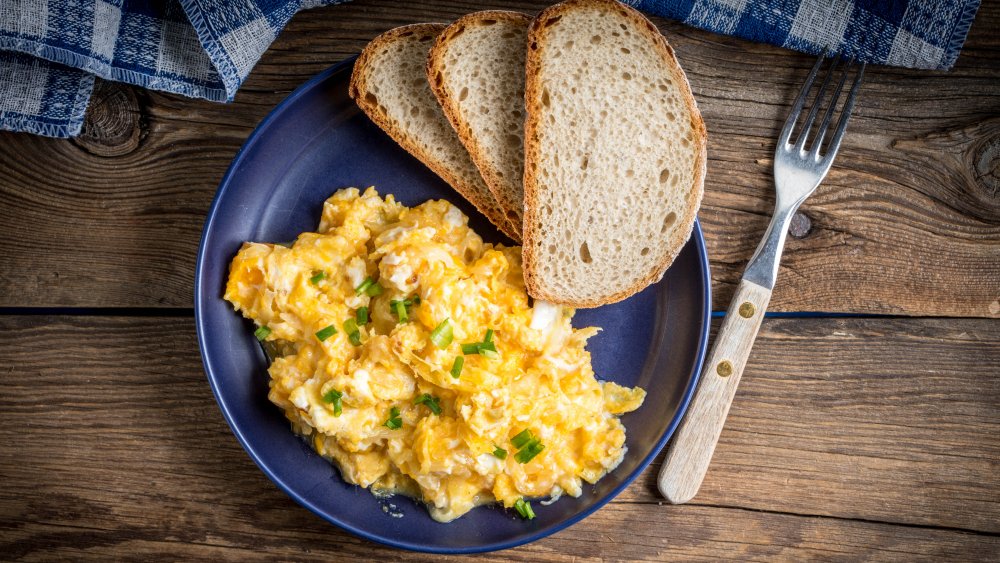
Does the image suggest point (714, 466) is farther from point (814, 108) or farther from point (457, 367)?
point (814, 108)

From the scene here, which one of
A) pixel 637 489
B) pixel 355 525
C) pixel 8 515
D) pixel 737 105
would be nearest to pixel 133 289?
pixel 8 515

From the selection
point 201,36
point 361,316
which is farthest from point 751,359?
point 201,36

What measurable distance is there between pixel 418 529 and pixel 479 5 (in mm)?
1961

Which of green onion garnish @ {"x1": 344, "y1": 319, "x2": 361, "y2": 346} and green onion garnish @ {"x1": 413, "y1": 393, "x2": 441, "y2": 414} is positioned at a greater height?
green onion garnish @ {"x1": 344, "y1": 319, "x2": 361, "y2": 346}

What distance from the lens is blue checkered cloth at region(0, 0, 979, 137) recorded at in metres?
2.24

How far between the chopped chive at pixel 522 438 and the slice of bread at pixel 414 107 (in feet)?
2.19

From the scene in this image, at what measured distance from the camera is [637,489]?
8.55ft

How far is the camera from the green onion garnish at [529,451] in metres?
2.14

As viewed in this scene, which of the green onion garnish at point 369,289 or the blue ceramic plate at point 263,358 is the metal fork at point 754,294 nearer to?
the blue ceramic plate at point 263,358

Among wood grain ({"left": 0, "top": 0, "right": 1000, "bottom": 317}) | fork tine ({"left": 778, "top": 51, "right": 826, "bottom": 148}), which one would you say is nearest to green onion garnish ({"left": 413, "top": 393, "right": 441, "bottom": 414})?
wood grain ({"left": 0, "top": 0, "right": 1000, "bottom": 317})

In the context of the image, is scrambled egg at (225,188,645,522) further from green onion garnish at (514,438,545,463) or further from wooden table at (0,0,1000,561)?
wooden table at (0,0,1000,561)

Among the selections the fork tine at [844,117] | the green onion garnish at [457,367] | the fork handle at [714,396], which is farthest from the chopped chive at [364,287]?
the fork tine at [844,117]

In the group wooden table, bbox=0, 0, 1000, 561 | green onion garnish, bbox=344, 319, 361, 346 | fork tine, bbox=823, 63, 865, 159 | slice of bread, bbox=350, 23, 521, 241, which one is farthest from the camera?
wooden table, bbox=0, 0, 1000, 561

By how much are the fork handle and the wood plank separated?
14 cm
